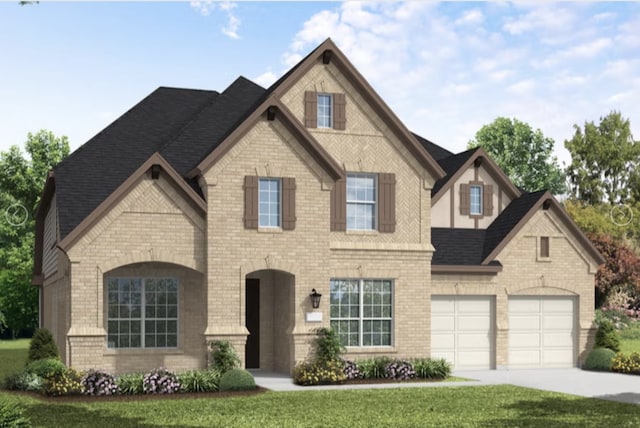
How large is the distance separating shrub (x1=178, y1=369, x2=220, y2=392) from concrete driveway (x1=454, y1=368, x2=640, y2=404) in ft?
24.7

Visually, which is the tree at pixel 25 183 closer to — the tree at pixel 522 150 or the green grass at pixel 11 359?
the green grass at pixel 11 359

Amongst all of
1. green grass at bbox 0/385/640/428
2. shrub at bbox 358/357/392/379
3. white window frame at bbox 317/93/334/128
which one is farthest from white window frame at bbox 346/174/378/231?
green grass at bbox 0/385/640/428

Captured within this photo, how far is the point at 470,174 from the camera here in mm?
32438

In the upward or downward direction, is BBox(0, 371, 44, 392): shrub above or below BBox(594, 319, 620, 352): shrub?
below

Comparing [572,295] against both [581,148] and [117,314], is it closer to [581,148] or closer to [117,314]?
[117,314]

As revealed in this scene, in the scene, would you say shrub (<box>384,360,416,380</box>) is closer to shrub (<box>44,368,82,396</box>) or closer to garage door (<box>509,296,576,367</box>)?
garage door (<box>509,296,576,367</box>)

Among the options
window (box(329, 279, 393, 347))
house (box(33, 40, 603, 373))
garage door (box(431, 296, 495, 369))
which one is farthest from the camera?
garage door (box(431, 296, 495, 369))

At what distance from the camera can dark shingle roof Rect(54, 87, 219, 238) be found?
87.7ft

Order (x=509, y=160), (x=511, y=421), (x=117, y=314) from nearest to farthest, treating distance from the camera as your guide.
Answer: (x=511, y=421) → (x=117, y=314) → (x=509, y=160)

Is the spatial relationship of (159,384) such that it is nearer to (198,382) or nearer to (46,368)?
(198,382)

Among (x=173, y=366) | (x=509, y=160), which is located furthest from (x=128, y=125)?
(x=509, y=160)

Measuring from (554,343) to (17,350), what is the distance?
25518mm

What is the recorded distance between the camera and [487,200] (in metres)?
32.7

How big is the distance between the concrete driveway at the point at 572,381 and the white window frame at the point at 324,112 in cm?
864
